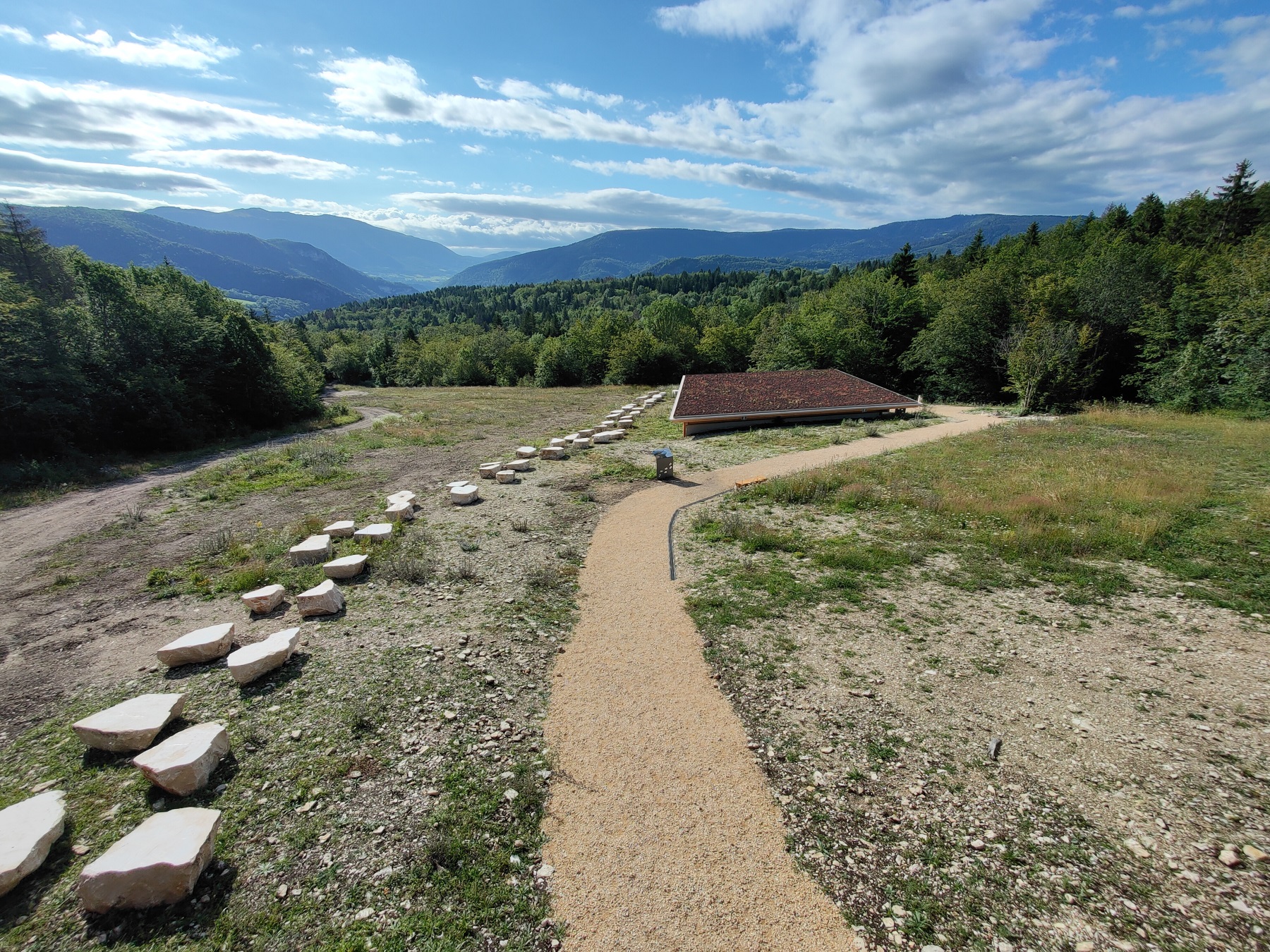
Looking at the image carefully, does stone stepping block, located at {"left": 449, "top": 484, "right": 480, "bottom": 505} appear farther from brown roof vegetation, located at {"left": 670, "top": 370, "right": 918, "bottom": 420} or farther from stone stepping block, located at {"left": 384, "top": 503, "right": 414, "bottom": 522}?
brown roof vegetation, located at {"left": 670, "top": 370, "right": 918, "bottom": 420}

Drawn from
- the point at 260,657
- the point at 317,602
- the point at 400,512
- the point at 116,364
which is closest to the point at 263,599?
the point at 317,602

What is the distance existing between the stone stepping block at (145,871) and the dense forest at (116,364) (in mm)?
24897

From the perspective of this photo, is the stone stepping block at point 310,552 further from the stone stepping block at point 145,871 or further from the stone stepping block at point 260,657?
the stone stepping block at point 145,871

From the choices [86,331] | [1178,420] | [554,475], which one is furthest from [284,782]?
[1178,420]

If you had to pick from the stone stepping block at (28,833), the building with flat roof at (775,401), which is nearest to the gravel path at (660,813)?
the stone stepping block at (28,833)

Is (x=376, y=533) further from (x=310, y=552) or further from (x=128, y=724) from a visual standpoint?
(x=128, y=724)

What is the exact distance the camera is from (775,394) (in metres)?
31.2

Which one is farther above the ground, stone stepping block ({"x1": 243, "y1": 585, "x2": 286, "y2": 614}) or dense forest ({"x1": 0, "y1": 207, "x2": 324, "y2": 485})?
dense forest ({"x1": 0, "y1": 207, "x2": 324, "y2": 485})

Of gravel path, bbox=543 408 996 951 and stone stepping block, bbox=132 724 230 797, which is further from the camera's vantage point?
stone stepping block, bbox=132 724 230 797

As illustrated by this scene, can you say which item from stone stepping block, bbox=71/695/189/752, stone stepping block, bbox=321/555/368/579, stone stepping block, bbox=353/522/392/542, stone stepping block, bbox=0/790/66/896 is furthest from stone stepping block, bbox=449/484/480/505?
stone stepping block, bbox=0/790/66/896

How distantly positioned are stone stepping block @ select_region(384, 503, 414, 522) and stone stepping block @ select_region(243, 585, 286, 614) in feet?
16.0

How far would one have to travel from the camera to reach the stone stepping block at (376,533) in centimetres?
1334

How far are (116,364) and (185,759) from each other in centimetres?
3092

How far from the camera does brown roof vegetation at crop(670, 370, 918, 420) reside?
29031 millimetres
